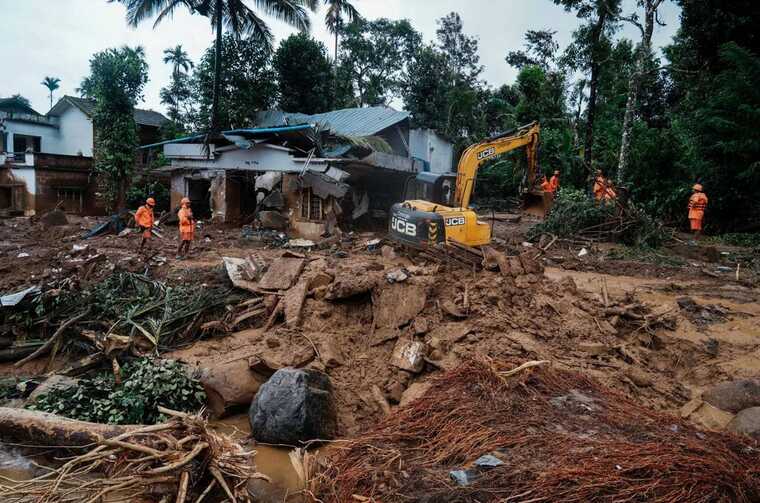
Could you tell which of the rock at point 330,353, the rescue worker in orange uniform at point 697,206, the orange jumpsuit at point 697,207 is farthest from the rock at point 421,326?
the orange jumpsuit at point 697,207

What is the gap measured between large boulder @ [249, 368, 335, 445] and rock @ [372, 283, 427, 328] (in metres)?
1.69

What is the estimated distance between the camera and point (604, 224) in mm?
12016

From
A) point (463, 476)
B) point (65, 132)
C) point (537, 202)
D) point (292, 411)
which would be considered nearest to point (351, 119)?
point (537, 202)

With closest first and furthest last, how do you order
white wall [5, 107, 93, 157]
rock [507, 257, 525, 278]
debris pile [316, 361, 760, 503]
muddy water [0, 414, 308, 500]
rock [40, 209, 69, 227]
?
debris pile [316, 361, 760, 503]
muddy water [0, 414, 308, 500]
rock [507, 257, 525, 278]
rock [40, 209, 69, 227]
white wall [5, 107, 93, 157]

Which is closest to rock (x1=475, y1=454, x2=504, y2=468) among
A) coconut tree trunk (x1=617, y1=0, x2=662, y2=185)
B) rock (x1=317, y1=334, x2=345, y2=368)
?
rock (x1=317, y1=334, x2=345, y2=368)

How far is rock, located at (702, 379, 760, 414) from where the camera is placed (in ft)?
16.3

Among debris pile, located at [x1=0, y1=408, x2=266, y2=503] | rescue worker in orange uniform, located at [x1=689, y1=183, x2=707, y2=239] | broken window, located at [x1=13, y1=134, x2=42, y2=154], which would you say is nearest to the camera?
debris pile, located at [x1=0, y1=408, x2=266, y2=503]

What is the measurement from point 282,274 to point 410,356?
288 centimetres

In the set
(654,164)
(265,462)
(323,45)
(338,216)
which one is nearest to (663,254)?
(654,164)

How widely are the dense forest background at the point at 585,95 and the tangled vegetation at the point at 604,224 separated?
3.84 m

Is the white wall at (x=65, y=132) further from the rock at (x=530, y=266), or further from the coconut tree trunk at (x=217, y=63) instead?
the rock at (x=530, y=266)

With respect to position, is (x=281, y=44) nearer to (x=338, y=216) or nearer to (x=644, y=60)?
(x=338, y=216)

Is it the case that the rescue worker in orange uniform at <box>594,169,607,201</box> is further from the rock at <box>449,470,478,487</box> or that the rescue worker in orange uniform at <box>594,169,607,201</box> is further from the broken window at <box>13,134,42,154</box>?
the broken window at <box>13,134,42,154</box>

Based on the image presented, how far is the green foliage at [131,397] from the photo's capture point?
4.96 meters
